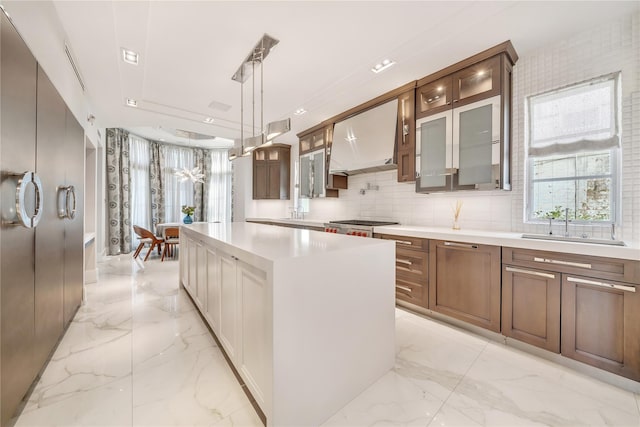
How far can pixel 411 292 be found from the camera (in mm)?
2840

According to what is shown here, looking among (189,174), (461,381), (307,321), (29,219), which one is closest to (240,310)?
(307,321)

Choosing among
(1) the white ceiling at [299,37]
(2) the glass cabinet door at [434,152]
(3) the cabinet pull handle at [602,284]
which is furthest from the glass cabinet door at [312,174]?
(3) the cabinet pull handle at [602,284]

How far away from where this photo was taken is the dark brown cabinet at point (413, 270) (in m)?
2.70

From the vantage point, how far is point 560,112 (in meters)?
2.37

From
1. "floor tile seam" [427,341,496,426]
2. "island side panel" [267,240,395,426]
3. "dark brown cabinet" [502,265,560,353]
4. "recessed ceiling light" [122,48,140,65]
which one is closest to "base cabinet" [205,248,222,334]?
"island side panel" [267,240,395,426]

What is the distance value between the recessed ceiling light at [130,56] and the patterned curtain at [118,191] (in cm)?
423

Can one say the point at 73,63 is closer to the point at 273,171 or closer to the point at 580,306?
the point at 273,171

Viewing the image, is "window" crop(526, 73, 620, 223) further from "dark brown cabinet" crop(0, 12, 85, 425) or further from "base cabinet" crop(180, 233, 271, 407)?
"dark brown cabinet" crop(0, 12, 85, 425)

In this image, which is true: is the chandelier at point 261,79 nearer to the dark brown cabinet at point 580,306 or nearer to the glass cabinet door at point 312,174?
the glass cabinet door at point 312,174

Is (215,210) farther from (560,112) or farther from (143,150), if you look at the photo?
(560,112)

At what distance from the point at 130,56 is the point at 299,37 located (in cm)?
175

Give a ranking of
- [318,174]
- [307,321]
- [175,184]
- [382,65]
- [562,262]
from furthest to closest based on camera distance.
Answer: [175,184] < [318,174] < [382,65] < [562,262] < [307,321]

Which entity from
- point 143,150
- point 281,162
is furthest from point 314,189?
point 143,150

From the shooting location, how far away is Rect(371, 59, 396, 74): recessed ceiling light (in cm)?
273
